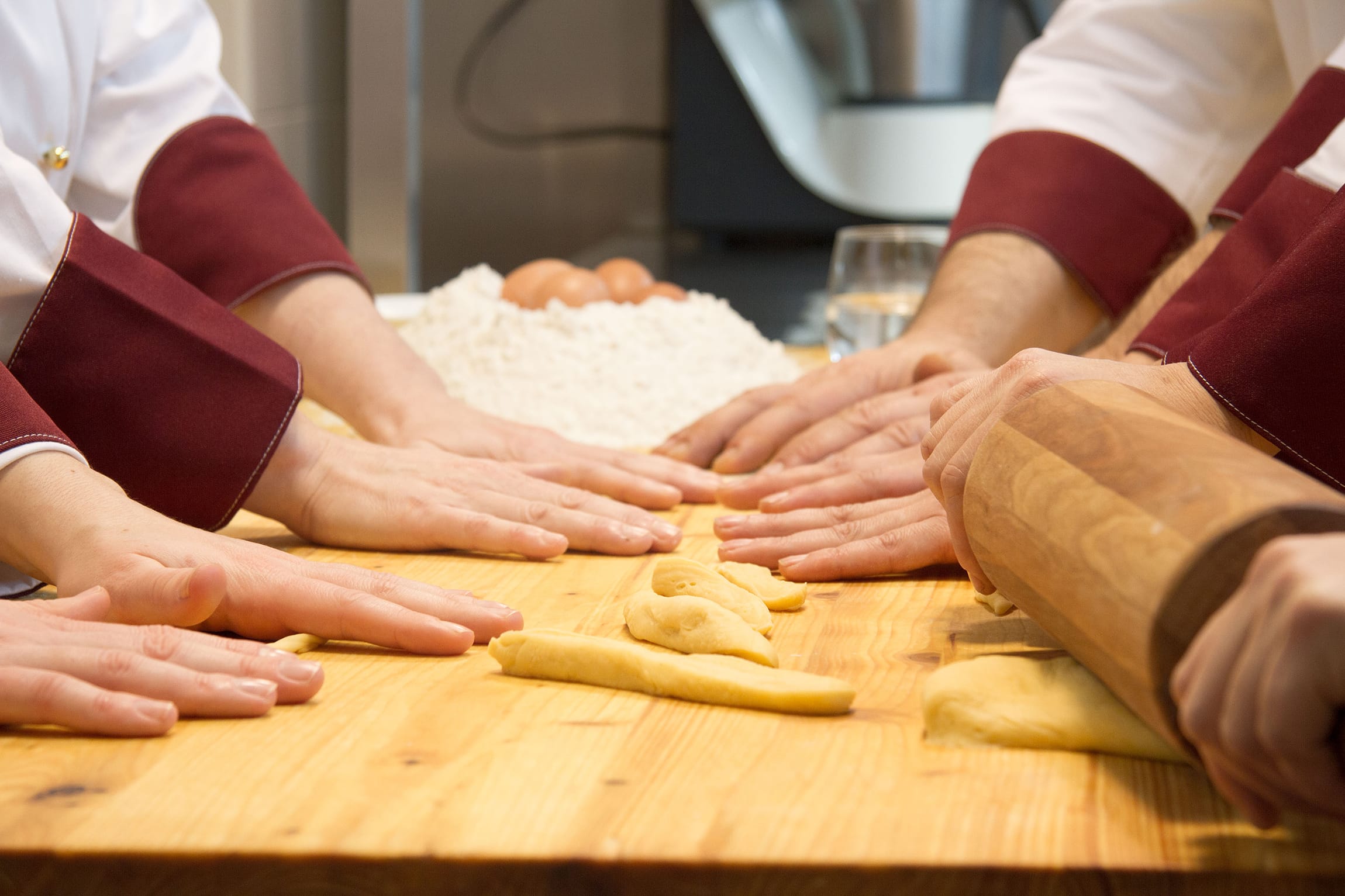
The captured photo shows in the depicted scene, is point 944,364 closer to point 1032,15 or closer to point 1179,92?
point 1179,92

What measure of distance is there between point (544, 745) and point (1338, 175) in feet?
2.77

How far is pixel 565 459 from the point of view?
4.24 feet

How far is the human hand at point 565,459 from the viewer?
1232 millimetres

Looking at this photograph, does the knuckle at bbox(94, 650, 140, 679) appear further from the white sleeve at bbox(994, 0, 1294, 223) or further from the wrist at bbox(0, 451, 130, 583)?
the white sleeve at bbox(994, 0, 1294, 223)

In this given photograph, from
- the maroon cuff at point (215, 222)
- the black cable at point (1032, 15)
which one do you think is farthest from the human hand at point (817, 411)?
the black cable at point (1032, 15)

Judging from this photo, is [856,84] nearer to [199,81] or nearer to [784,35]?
[784,35]

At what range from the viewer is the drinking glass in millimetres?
1641

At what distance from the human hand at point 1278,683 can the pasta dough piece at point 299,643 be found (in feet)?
1.76

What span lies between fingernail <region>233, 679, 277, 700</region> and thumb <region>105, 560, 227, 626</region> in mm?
74

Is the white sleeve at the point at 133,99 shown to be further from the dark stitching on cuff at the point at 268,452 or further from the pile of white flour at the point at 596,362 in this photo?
the pile of white flour at the point at 596,362

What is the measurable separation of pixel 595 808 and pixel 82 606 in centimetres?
36

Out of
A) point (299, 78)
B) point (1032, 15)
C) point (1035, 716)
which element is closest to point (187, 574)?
point (1035, 716)

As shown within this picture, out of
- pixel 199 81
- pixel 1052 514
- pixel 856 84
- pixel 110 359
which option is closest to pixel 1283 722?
pixel 1052 514

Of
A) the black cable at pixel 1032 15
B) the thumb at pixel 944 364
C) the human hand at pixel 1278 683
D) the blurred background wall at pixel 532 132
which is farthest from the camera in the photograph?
the blurred background wall at pixel 532 132
